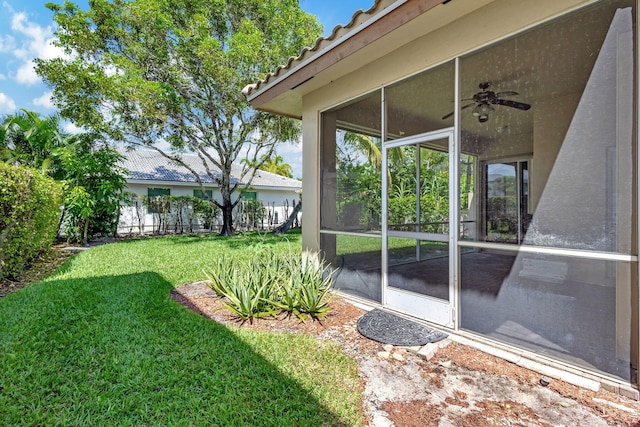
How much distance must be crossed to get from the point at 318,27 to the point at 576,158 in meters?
12.4

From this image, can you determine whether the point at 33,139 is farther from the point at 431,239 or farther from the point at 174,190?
the point at 431,239

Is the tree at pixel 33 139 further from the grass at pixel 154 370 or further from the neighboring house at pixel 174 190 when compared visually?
the grass at pixel 154 370

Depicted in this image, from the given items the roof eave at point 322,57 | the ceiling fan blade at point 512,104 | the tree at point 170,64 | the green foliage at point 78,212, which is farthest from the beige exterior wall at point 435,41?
the green foliage at point 78,212

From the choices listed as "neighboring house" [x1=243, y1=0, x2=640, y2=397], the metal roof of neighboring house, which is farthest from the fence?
"neighboring house" [x1=243, y1=0, x2=640, y2=397]

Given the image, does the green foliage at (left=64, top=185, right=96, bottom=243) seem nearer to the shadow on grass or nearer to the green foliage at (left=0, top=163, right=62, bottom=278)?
the green foliage at (left=0, top=163, right=62, bottom=278)

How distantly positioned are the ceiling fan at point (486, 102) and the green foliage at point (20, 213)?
6.62 meters

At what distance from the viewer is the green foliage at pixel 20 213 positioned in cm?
495

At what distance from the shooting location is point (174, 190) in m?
16.2

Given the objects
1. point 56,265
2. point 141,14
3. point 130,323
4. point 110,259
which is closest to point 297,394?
point 130,323

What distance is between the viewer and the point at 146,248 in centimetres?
912

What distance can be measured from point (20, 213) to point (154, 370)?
4871 millimetres

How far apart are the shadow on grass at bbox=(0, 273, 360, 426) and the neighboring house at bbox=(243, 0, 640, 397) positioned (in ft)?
5.89

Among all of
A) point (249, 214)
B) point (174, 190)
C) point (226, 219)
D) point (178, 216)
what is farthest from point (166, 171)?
point (226, 219)

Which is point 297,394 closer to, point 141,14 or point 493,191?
point 493,191
